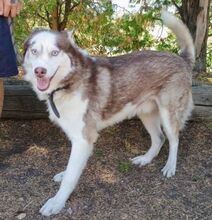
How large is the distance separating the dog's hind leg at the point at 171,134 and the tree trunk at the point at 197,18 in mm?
1896

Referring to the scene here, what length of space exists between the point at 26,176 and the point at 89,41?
2.92 meters

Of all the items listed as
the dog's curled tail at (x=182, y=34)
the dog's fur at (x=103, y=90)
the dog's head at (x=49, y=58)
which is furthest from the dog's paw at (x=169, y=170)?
the dog's head at (x=49, y=58)

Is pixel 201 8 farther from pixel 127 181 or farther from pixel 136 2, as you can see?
pixel 127 181

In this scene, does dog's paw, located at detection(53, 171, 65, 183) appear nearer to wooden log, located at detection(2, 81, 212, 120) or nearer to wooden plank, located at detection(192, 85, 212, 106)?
wooden log, located at detection(2, 81, 212, 120)

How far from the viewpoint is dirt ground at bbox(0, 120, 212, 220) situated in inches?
130

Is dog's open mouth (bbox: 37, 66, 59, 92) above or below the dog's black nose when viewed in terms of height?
below

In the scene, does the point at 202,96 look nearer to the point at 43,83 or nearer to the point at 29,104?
the point at 29,104

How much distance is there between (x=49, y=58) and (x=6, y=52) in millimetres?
468

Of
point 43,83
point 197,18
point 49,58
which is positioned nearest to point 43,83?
point 43,83

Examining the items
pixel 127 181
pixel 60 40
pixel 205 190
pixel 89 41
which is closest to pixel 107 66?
pixel 60 40

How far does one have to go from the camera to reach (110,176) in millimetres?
3764

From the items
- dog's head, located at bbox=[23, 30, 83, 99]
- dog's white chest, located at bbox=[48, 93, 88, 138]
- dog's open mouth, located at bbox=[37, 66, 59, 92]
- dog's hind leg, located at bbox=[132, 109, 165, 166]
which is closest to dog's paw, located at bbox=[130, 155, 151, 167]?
dog's hind leg, located at bbox=[132, 109, 165, 166]

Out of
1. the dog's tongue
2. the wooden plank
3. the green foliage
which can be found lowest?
the wooden plank

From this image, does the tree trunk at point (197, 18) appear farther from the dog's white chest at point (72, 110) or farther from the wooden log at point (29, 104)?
the dog's white chest at point (72, 110)
